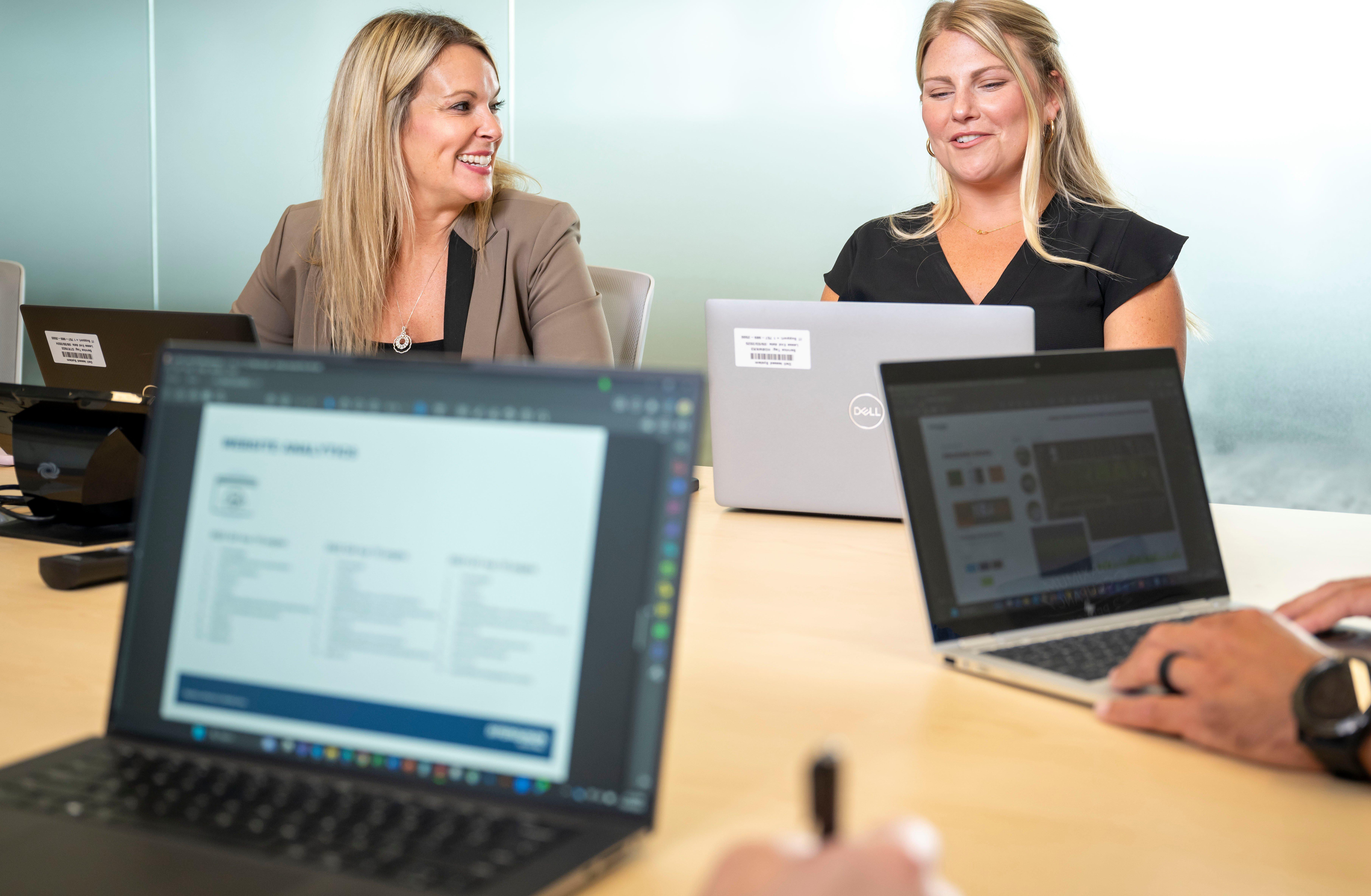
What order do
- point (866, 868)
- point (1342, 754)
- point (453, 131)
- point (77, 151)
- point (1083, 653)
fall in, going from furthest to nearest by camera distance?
point (77, 151), point (453, 131), point (1083, 653), point (1342, 754), point (866, 868)

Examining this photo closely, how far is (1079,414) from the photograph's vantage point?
976 millimetres

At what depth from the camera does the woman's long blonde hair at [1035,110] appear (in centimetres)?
213

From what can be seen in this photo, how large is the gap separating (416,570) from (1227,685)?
55cm

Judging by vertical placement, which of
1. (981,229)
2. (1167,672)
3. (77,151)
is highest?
(77,151)

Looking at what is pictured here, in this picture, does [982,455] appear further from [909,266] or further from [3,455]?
[3,455]

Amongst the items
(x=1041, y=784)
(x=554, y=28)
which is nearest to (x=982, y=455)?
(x=1041, y=784)

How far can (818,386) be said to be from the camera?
4.65 feet

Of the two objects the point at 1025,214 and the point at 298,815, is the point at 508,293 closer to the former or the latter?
the point at 1025,214

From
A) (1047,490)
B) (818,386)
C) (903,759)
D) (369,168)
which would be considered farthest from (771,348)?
(369,168)

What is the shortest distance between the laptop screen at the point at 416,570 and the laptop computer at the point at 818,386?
2.54 ft

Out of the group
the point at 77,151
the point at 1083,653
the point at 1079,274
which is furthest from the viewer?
the point at 77,151

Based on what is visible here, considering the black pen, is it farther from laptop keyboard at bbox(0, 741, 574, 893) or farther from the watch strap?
the watch strap

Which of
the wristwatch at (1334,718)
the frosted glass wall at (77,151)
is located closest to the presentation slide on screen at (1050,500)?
the wristwatch at (1334,718)

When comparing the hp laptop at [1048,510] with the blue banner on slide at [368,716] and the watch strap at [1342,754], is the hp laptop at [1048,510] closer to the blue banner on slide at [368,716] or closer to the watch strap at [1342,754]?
the watch strap at [1342,754]
